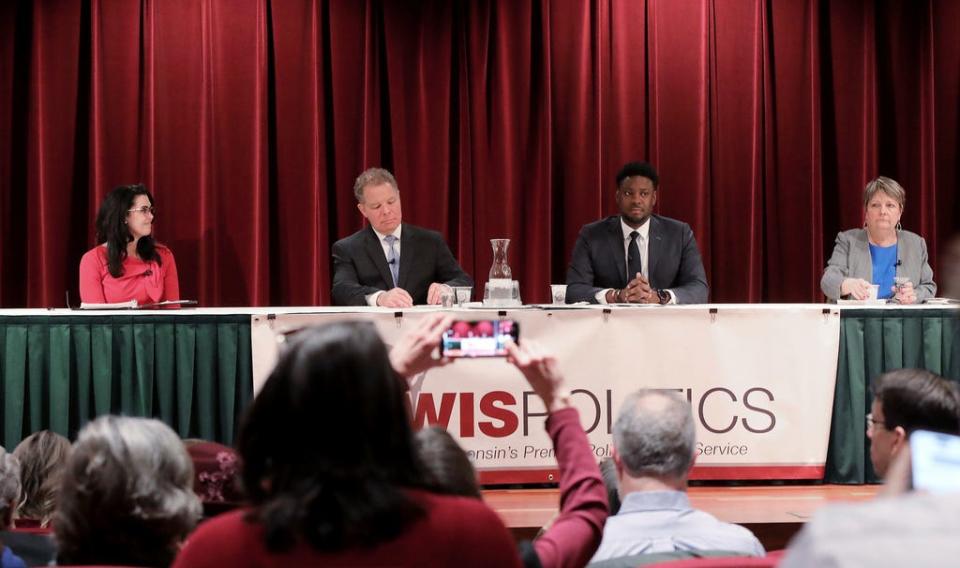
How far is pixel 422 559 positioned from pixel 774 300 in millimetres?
5700

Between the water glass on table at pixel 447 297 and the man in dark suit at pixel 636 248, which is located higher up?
the man in dark suit at pixel 636 248

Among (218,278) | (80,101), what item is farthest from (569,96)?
(80,101)

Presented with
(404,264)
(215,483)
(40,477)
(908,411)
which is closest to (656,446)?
(908,411)

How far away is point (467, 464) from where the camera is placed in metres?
1.53

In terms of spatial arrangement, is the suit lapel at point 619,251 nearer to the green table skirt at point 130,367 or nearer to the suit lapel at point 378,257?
the suit lapel at point 378,257

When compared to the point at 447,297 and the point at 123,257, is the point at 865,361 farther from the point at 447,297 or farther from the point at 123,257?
the point at 123,257

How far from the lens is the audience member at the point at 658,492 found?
6.20 ft

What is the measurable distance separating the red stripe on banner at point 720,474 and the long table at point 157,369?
0.47 ft

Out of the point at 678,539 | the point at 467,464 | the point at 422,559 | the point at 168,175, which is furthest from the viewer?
the point at 168,175

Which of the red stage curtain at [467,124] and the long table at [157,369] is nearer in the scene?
the long table at [157,369]

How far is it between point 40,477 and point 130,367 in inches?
61.9

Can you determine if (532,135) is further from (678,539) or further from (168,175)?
(678,539)

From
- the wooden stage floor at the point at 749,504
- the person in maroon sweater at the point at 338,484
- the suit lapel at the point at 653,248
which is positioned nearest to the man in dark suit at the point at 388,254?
the suit lapel at the point at 653,248

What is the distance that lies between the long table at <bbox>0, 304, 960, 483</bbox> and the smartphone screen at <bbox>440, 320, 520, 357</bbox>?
80.0 inches
